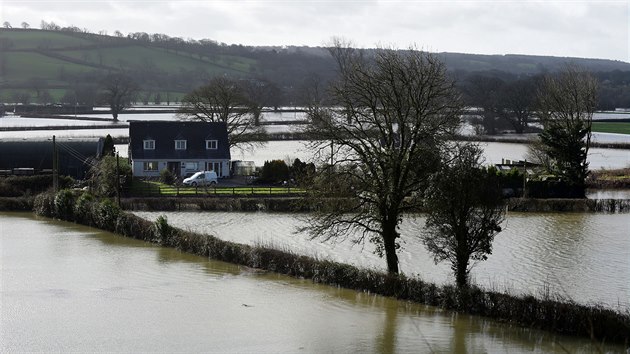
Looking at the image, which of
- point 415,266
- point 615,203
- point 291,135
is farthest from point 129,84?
point 415,266

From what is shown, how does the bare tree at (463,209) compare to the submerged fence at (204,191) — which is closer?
the bare tree at (463,209)

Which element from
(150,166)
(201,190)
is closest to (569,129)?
(201,190)

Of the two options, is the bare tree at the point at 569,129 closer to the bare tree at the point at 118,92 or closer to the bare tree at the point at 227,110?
the bare tree at the point at 227,110

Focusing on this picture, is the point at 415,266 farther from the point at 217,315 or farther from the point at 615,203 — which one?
the point at 615,203

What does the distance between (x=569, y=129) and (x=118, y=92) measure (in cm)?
Answer: 6966

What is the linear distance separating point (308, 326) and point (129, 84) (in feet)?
310

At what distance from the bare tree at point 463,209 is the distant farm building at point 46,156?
29.5 metres

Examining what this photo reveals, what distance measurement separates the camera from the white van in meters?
47.5

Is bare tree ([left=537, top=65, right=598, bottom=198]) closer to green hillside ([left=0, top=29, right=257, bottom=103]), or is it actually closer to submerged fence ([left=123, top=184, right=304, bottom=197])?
submerged fence ([left=123, top=184, right=304, bottom=197])

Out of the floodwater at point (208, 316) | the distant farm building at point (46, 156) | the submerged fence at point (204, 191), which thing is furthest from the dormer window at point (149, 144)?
the floodwater at point (208, 316)

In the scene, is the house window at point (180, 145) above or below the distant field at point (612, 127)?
below

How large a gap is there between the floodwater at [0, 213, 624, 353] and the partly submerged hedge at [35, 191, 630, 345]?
0.93 ft

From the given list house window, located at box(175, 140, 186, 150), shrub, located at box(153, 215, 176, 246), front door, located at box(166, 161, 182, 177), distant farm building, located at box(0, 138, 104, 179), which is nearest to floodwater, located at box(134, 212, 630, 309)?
shrub, located at box(153, 215, 176, 246)

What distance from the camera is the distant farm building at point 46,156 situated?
4975cm
